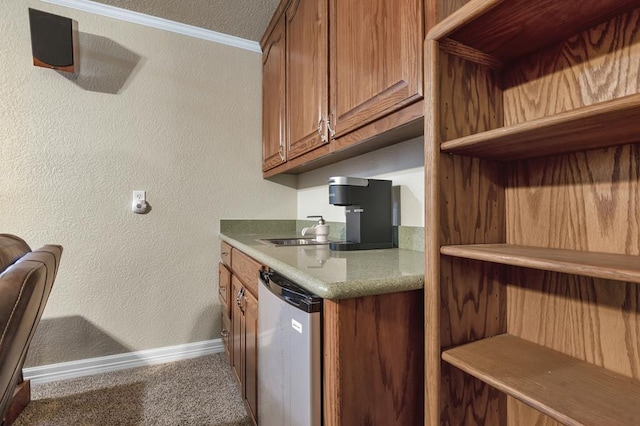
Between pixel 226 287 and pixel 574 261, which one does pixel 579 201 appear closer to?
pixel 574 261

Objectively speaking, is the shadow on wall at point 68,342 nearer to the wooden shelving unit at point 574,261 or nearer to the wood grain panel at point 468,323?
the wood grain panel at point 468,323

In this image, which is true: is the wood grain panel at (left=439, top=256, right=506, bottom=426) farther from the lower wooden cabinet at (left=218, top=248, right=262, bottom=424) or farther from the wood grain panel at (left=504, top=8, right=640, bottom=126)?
the lower wooden cabinet at (left=218, top=248, right=262, bottom=424)

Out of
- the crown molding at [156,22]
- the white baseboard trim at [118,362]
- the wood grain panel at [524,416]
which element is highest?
the crown molding at [156,22]

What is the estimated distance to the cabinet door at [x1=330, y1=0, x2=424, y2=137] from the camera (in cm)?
92

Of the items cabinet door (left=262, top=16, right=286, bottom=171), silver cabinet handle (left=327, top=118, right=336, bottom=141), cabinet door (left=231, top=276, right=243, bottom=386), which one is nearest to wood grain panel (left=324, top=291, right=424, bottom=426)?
silver cabinet handle (left=327, top=118, right=336, bottom=141)

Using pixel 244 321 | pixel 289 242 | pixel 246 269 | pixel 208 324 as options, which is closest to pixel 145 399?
pixel 208 324

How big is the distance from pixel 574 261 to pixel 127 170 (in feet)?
7.75

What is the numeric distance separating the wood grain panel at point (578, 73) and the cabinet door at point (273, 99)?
4.31ft

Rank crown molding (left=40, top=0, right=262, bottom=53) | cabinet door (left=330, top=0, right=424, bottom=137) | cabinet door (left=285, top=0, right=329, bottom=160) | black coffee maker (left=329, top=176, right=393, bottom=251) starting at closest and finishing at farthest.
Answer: cabinet door (left=330, top=0, right=424, bottom=137) < black coffee maker (left=329, top=176, right=393, bottom=251) < cabinet door (left=285, top=0, right=329, bottom=160) < crown molding (left=40, top=0, right=262, bottom=53)

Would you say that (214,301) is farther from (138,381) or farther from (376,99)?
(376,99)

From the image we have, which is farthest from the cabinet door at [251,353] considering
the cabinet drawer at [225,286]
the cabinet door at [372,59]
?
the cabinet door at [372,59]

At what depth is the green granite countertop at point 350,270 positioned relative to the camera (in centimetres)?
77

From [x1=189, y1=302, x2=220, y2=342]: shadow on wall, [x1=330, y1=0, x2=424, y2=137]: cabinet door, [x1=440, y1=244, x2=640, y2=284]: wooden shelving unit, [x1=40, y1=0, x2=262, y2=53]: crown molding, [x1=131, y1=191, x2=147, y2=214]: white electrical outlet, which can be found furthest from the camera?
[x1=189, y1=302, x2=220, y2=342]: shadow on wall

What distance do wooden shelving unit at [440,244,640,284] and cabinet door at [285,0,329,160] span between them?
871 millimetres
